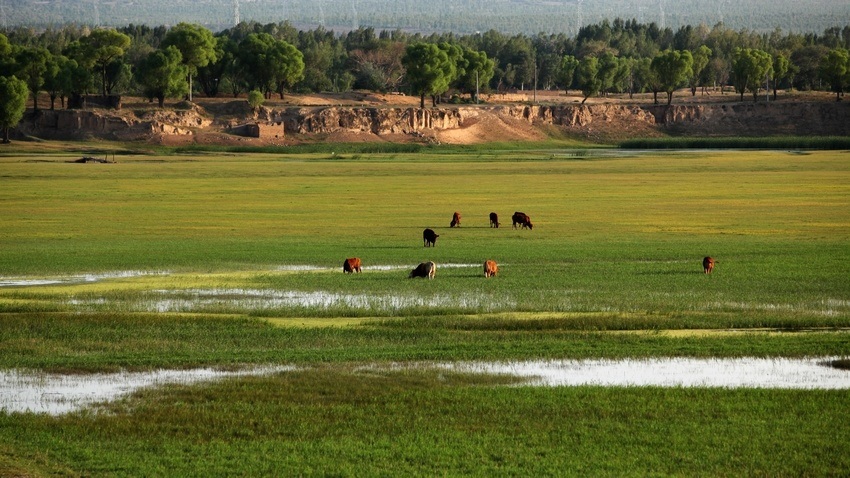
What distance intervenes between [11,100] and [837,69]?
108 metres

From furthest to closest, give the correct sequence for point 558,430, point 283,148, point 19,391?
point 283,148, point 19,391, point 558,430

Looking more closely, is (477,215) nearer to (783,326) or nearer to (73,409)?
(783,326)

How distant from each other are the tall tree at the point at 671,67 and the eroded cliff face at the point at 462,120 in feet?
19.6

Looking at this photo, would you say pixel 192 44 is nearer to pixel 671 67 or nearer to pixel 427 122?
pixel 427 122

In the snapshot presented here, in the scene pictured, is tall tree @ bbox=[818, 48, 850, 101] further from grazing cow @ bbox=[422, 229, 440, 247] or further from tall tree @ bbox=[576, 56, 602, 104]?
grazing cow @ bbox=[422, 229, 440, 247]

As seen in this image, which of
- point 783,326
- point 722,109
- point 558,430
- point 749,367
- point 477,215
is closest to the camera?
point 558,430

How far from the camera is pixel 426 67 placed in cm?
14825

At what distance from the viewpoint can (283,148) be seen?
126m

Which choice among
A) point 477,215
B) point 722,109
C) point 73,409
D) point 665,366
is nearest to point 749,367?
point 665,366

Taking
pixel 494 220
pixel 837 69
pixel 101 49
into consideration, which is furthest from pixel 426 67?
pixel 494 220

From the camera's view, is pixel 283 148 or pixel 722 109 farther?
pixel 722 109

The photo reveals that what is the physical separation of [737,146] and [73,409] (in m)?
131

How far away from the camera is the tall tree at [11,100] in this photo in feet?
375

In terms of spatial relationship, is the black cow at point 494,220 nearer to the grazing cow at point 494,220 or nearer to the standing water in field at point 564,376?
the grazing cow at point 494,220
